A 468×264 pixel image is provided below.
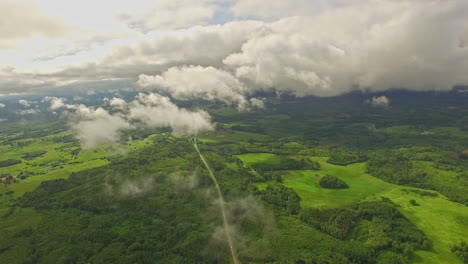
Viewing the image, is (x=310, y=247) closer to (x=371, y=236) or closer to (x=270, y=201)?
(x=371, y=236)

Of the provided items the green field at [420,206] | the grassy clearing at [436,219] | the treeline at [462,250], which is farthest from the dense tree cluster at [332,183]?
the treeline at [462,250]

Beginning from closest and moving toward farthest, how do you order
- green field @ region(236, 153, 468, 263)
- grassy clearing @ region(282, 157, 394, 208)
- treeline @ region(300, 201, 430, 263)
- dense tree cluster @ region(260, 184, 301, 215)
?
1. treeline @ region(300, 201, 430, 263)
2. green field @ region(236, 153, 468, 263)
3. dense tree cluster @ region(260, 184, 301, 215)
4. grassy clearing @ region(282, 157, 394, 208)

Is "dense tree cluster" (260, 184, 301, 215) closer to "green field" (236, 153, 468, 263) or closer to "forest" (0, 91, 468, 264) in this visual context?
"forest" (0, 91, 468, 264)

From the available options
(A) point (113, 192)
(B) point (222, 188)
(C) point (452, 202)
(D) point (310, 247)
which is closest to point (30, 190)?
(A) point (113, 192)

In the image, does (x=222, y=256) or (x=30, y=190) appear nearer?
(x=222, y=256)

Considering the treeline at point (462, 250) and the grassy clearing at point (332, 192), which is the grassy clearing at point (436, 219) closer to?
the treeline at point (462, 250)

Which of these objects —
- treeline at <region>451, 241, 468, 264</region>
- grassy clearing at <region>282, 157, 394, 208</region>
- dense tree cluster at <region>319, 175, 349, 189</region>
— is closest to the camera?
treeline at <region>451, 241, 468, 264</region>

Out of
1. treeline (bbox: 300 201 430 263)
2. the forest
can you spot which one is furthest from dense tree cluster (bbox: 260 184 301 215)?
treeline (bbox: 300 201 430 263)

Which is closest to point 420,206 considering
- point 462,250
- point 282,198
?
point 462,250
